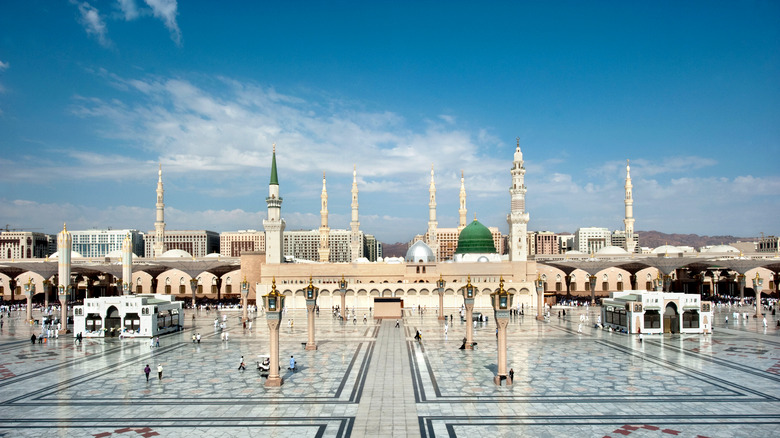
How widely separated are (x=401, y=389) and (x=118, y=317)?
2038 cm

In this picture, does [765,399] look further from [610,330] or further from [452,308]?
[452,308]

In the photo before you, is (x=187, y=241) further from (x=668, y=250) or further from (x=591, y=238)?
(x=668, y=250)

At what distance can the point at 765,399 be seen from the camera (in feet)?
51.2

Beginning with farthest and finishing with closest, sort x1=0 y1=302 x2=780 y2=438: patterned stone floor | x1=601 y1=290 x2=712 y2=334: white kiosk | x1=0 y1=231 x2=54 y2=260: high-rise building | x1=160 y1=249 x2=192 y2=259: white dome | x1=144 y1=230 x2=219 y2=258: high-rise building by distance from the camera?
1. x1=144 y1=230 x2=219 y2=258: high-rise building
2. x1=0 y1=231 x2=54 y2=260: high-rise building
3. x1=160 y1=249 x2=192 y2=259: white dome
4. x1=601 y1=290 x2=712 y2=334: white kiosk
5. x1=0 y1=302 x2=780 y2=438: patterned stone floor

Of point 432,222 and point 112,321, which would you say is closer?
point 112,321

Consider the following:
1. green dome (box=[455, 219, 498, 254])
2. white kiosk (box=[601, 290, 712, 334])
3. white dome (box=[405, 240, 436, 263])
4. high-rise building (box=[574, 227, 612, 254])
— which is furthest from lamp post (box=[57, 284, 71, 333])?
high-rise building (box=[574, 227, 612, 254])

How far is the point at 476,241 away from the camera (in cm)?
6294

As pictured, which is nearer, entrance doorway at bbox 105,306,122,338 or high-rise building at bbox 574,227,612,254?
entrance doorway at bbox 105,306,122,338

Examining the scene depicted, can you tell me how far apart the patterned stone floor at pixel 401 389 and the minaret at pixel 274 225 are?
30730 millimetres

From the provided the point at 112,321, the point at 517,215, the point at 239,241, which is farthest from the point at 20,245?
the point at 517,215

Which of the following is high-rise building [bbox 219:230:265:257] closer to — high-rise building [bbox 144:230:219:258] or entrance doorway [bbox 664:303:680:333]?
high-rise building [bbox 144:230:219:258]

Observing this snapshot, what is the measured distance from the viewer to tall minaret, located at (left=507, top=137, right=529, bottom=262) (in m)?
59.4

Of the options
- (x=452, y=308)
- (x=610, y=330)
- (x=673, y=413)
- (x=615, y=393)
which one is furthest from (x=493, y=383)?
(x=452, y=308)

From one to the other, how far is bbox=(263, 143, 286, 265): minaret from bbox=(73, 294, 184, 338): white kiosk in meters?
28.1
